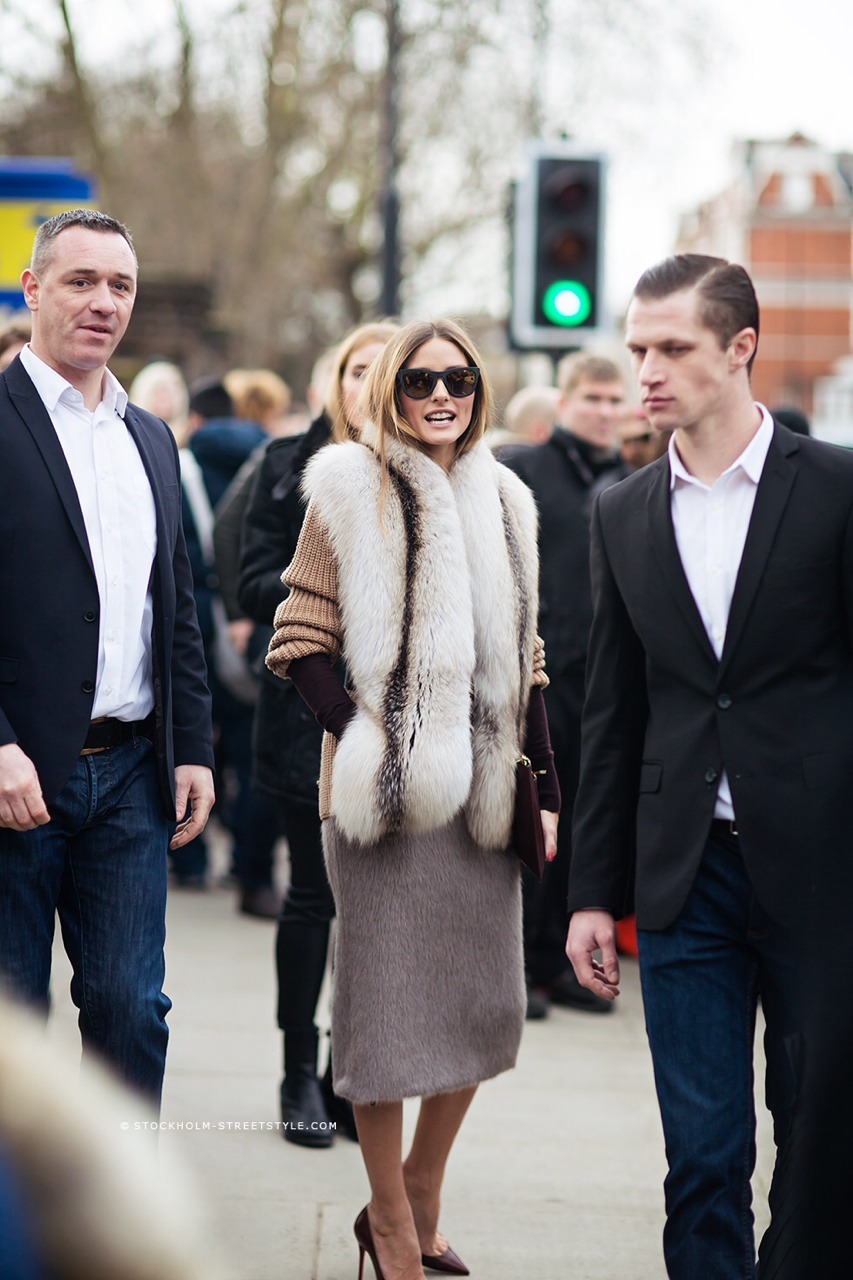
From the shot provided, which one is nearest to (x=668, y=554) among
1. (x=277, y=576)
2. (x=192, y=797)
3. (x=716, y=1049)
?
(x=716, y=1049)

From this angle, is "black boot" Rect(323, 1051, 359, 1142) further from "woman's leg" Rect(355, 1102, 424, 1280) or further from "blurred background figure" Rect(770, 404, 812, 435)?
"blurred background figure" Rect(770, 404, 812, 435)

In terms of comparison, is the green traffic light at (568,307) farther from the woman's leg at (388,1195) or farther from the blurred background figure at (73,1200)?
the blurred background figure at (73,1200)

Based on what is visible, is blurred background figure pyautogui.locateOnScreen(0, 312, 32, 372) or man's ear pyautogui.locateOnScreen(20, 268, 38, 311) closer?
man's ear pyautogui.locateOnScreen(20, 268, 38, 311)

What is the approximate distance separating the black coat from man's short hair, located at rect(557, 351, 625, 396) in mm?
1731

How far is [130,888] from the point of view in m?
3.39

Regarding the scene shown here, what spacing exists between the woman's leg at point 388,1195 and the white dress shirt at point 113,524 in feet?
3.30

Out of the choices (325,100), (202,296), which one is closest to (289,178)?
(325,100)

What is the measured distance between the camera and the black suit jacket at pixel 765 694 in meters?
2.96

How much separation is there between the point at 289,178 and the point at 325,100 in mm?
2359

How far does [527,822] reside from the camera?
3.68 metres

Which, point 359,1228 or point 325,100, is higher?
point 325,100

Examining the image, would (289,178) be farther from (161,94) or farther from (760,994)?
(760,994)

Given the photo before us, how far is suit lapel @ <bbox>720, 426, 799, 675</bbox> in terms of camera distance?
9.79ft

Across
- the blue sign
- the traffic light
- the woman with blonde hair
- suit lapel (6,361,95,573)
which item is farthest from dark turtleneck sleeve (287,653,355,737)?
the traffic light
